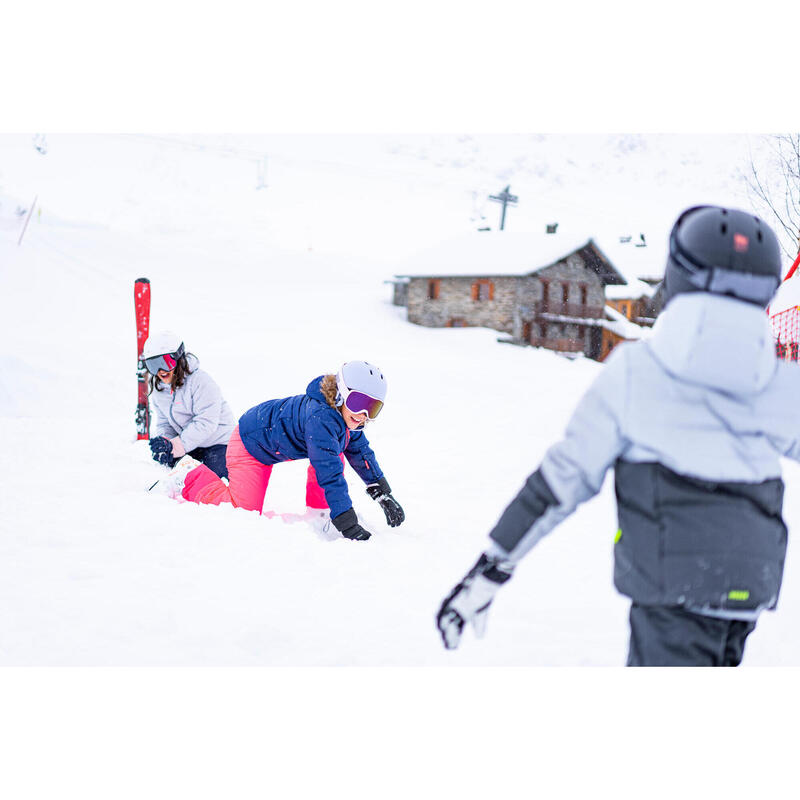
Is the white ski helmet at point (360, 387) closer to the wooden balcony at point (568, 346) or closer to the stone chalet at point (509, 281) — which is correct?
the wooden balcony at point (568, 346)

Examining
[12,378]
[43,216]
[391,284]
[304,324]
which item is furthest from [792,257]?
[391,284]

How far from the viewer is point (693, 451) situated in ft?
4.02

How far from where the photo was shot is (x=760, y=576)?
1254 millimetres

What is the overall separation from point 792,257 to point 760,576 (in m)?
2.59

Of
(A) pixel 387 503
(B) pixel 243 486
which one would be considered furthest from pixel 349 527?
(B) pixel 243 486

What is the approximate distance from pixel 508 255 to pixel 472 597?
34.8 feet

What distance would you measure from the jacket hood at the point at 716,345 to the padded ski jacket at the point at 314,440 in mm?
1835

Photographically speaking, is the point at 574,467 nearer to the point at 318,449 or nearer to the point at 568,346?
the point at 318,449

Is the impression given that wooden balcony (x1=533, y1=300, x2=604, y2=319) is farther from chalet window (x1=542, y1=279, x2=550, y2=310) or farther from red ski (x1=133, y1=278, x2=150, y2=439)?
red ski (x1=133, y1=278, x2=150, y2=439)

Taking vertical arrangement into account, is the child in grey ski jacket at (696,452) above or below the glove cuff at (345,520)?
above

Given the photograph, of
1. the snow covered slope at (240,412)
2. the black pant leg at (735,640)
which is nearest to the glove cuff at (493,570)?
the black pant leg at (735,640)

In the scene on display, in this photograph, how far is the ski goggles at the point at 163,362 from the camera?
379 cm

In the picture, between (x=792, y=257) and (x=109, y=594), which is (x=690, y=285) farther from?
(x=792, y=257)

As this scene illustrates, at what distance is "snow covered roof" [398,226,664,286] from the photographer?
10.9 metres
